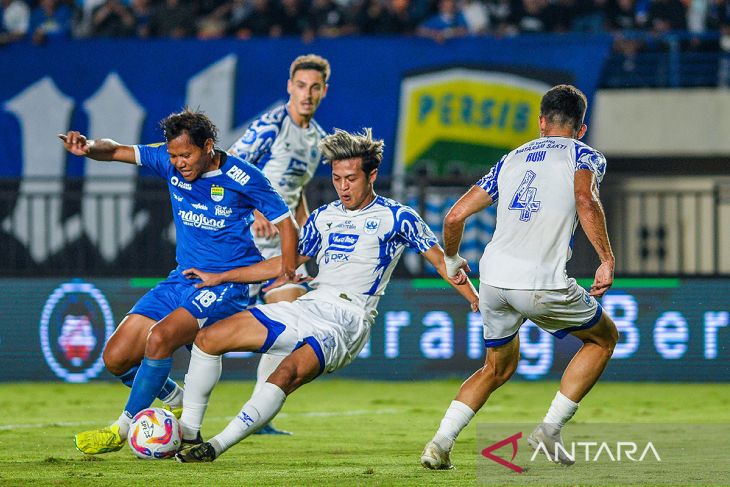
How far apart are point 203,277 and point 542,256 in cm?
218

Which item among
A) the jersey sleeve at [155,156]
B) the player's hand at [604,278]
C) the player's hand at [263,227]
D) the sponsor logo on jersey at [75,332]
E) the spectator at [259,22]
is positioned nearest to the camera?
the player's hand at [604,278]

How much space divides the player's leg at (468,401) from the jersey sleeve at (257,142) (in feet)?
10.1

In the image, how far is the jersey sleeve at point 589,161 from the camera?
728 centimetres

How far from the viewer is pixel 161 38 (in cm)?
1741

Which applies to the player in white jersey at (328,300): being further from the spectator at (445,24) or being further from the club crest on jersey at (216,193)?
the spectator at (445,24)

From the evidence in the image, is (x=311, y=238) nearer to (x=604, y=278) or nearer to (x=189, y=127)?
(x=189, y=127)

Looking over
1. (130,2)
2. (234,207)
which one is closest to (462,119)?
(130,2)

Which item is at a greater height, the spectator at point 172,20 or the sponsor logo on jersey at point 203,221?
the spectator at point 172,20

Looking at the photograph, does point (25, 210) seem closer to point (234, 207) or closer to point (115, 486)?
point (234, 207)

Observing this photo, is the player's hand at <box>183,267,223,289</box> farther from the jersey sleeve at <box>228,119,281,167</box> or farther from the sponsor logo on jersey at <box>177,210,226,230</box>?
the jersey sleeve at <box>228,119,281,167</box>

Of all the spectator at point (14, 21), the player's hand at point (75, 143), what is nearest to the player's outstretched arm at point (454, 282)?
the player's hand at point (75, 143)

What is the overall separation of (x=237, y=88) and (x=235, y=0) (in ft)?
6.59

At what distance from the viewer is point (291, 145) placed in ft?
33.4

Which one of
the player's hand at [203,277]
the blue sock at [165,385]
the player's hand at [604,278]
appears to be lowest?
the blue sock at [165,385]
